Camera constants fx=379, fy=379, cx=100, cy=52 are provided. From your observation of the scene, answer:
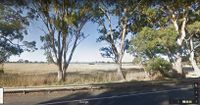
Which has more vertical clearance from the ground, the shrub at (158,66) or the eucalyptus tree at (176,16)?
the eucalyptus tree at (176,16)

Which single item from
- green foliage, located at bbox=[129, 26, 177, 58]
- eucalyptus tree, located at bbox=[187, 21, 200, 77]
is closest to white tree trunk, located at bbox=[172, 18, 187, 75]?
green foliage, located at bbox=[129, 26, 177, 58]

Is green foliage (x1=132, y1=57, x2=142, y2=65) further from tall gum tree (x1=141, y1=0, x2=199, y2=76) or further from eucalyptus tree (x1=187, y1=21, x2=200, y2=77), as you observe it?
eucalyptus tree (x1=187, y1=21, x2=200, y2=77)

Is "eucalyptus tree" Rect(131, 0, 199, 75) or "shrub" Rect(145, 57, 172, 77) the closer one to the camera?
"shrub" Rect(145, 57, 172, 77)

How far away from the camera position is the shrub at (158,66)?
3943 cm

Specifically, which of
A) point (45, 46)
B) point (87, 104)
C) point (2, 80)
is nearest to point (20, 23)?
point (45, 46)

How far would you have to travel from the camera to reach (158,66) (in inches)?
1563

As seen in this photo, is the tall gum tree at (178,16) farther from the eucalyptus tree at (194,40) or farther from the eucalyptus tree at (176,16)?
the eucalyptus tree at (194,40)

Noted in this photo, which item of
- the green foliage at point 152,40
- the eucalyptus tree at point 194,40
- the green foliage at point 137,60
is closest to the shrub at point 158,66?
the green foliage at point 152,40

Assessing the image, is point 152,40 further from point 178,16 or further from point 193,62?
point 193,62

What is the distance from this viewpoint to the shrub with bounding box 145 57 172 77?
39.4m

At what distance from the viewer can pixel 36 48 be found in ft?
139

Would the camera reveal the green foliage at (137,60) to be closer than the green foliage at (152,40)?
No

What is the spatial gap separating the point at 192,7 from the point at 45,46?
17312 mm

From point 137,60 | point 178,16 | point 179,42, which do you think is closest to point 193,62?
point 179,42
